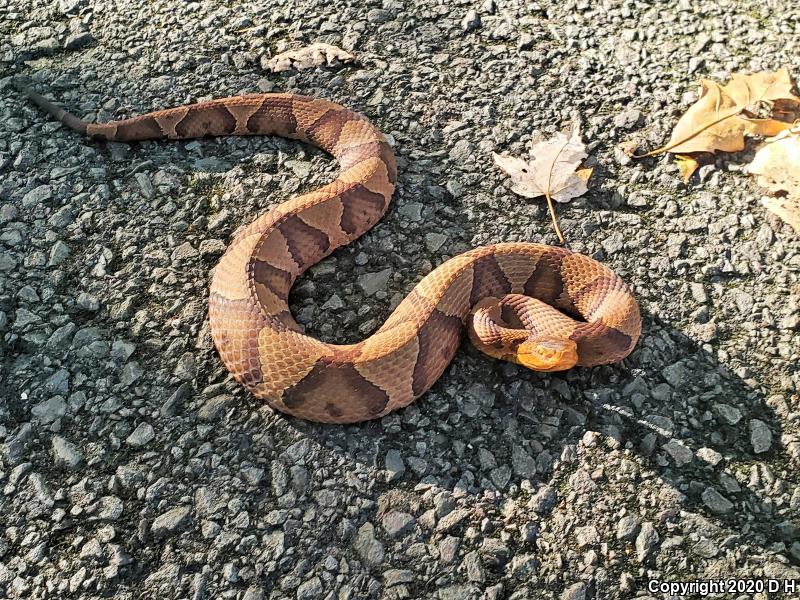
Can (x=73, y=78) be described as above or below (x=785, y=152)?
above

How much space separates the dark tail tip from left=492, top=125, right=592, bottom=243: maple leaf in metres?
2.03

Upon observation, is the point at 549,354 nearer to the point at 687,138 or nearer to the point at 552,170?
the point at 552,170

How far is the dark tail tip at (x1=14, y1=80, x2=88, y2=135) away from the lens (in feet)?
11.3

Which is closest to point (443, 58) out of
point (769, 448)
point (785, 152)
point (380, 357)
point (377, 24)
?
point (377, 24)

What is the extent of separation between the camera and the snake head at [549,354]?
2.53 m

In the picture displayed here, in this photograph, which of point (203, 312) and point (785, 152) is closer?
point (203, 312)

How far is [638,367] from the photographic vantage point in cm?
268

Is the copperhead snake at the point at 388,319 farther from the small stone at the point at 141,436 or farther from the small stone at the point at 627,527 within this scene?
the small stone at the point at 627,527

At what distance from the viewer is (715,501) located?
2.32 metres

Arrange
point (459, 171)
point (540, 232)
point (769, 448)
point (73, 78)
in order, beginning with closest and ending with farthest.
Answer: point (769, 448), point (540, 232), point (459, 171), point (73, 78)

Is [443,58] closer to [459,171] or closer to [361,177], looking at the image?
[459,171]

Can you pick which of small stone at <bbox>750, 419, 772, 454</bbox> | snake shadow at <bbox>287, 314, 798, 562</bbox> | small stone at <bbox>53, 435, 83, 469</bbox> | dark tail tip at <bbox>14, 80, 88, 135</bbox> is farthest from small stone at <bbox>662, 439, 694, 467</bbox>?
dark tail tip at <bbox>14, 80, 88, 135</bbox>

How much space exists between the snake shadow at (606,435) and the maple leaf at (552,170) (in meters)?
0.80

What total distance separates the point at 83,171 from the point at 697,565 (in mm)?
3017
